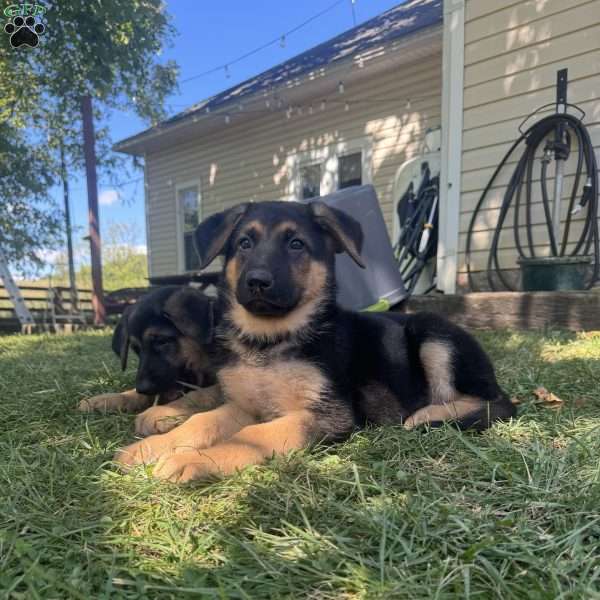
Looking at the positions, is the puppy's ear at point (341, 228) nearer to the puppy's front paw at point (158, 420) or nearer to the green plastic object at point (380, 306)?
the puppy's front paw at point (158, 420)

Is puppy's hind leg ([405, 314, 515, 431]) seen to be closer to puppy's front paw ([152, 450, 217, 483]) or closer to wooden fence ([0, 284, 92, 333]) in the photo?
puppy's front paw ([152, 450, 217, 483])

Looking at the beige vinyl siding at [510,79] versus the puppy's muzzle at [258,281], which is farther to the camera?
the beige vinyl siding at [510,79]

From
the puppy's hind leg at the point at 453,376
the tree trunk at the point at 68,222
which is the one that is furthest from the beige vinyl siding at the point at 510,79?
the tree trunk at the point at 68,222

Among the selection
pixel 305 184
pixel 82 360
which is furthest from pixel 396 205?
pixel 82 360

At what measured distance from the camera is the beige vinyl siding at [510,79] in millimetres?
6477

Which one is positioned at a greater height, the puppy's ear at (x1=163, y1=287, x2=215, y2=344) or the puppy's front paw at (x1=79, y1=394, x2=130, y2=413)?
the puppy's ear at (x1=163, y1=287, x2=215, y2=344)

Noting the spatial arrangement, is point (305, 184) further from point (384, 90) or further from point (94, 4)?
point (94, 4)

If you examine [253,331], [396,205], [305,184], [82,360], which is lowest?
[82,360]

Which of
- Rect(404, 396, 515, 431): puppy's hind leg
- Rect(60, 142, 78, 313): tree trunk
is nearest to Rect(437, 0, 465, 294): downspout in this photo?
Rect(404, 396, 515, 431): puppy's hind leg

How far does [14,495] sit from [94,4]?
30.5 feet

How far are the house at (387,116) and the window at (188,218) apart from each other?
47 millimetres

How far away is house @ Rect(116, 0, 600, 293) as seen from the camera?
274 inches

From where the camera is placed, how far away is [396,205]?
29.8 ft

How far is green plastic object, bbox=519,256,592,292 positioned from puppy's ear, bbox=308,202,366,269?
4.08 metres
